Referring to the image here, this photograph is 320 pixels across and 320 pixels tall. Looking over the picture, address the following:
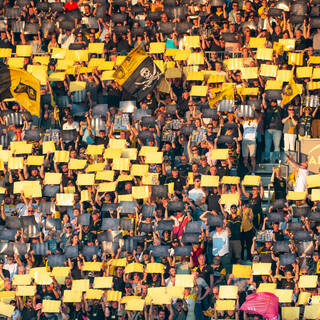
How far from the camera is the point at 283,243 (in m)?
31.7

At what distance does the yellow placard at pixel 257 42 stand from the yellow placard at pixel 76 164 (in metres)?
4.93

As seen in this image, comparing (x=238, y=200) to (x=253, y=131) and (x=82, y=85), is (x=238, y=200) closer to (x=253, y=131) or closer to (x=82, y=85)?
(x=253, y=131)

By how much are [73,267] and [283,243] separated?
4319 mm

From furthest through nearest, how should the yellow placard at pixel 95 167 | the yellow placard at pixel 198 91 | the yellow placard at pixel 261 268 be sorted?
the yellow placard at pixel 198 91 < the yellow placard at pixel 95 167 < the yellow placard at pixel 261 268

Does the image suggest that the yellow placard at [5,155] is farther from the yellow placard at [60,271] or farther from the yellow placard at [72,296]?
the yellow placard at [72,296]

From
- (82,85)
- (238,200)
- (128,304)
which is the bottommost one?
(128,304)

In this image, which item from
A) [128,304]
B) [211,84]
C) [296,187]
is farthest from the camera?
[211,84]

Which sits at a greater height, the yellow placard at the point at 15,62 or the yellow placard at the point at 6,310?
the yellow placard at the point at 15,62

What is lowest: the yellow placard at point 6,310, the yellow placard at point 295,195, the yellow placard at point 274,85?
the yellow placard at point 6,310

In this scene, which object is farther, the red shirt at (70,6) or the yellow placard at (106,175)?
the red shirt at (70,6)

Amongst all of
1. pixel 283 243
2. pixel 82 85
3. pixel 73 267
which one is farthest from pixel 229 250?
pixel 82 85

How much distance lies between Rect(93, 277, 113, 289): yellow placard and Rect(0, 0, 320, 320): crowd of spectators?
32 millimetres

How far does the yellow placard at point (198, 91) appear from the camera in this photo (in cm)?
3481

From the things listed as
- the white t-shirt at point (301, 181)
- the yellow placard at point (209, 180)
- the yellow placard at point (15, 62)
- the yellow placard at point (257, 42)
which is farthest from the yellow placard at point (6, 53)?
the white t-shirt at point (301, 181)
